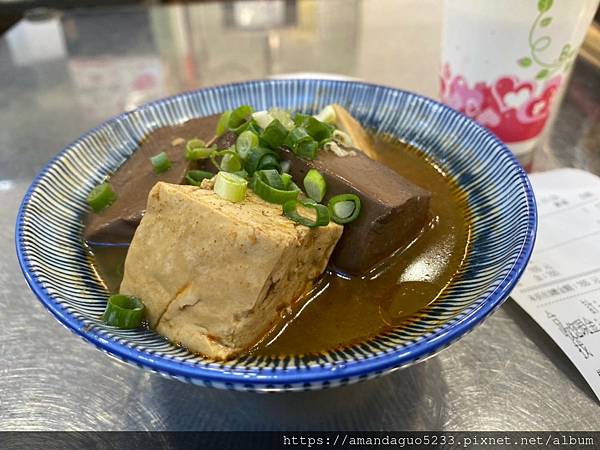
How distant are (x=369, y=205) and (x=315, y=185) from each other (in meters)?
0.19

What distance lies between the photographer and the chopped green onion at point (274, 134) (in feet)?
5.59

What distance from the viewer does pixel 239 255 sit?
1.28 m

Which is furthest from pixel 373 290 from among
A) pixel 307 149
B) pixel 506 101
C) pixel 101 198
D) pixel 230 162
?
pixel 506 101

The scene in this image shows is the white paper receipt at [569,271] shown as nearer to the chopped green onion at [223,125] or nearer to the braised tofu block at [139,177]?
the chopped green onion at [223,125]

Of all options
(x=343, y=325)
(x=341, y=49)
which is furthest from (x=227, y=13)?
(x=343, y=325)

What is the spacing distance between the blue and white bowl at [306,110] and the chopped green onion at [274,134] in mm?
687

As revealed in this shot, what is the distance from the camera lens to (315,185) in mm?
1612

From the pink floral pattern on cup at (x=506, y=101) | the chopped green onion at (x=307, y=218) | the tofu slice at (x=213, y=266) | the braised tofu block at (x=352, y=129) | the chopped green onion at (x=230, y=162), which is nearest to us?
the tofu slice at (x=213, y=266)

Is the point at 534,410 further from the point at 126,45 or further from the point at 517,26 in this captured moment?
the point at 126,45

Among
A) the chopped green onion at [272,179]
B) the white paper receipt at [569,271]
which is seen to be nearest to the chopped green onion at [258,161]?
the chopped green onion at [272,179]

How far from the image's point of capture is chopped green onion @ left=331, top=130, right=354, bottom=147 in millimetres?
1833

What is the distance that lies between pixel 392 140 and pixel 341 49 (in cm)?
204

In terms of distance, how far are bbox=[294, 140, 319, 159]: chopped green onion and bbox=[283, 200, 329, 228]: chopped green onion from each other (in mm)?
253

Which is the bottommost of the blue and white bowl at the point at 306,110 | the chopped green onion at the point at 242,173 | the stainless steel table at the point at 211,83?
the stainless steel table at the point at 211,83
